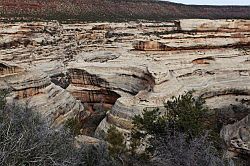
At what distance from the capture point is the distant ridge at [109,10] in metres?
69.8

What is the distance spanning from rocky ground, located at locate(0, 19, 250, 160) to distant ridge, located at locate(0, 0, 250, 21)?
42267mm

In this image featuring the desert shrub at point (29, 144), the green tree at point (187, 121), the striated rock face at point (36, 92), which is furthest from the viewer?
the striated rock face at point (36, 92)

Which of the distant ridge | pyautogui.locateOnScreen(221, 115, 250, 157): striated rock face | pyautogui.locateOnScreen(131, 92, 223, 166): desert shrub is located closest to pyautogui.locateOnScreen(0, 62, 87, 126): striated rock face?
pyautogui.locateOnScreen(131, 92, 223, 166): desert shrub

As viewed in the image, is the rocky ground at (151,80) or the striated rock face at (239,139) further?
the rocky ground at (151,80)

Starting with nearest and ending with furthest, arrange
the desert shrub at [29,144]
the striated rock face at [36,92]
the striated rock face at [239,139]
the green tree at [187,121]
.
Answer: the desert shrub at [29,144]
the striated rock face at [239,139]
the green tree at [187,121]
the striated rock face at [36,92]

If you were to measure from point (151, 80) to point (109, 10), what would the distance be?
7101 centimetres

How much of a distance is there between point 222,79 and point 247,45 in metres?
4.84

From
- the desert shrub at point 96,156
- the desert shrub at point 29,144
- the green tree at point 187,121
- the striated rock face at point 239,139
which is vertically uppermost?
the desert shrub at point 29,144

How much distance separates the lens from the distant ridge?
229 feet

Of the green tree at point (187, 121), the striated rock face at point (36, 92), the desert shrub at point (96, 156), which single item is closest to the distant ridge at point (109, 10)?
the striated rock face at point (36, 92)

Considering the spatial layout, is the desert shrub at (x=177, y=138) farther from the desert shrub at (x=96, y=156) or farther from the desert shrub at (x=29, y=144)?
the desert shrub at (x=29, y=144)

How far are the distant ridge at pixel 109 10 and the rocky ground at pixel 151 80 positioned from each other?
139ft

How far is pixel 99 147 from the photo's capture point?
10.9 meters

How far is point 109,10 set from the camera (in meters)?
86.0
